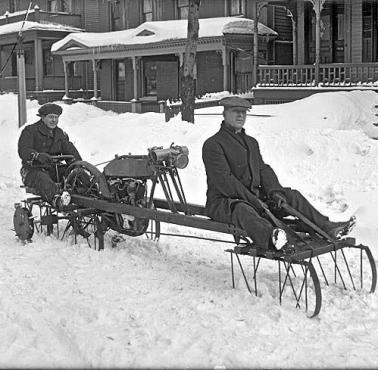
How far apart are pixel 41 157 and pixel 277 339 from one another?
15.9 ft

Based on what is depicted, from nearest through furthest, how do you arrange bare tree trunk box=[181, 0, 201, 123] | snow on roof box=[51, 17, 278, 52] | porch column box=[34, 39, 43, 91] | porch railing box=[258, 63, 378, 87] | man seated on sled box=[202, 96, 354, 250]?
1. man seated on sled box=[202, 96, 354, 250]
2. bare tree trunk box=[181, 0, 201, 123]
3. porch railing box=[258, 63, 378, 87]
4. snow on roof box=[51, 17, 278, 52]
5. porch column box=[34, 39, 43, 91]

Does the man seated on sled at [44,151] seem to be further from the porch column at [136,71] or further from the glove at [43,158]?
the porch column at [136,71]

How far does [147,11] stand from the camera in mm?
30031

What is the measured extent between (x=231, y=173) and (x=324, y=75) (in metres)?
15.2

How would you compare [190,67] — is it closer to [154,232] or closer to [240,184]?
[154,232]

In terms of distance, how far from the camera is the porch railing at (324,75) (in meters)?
20.2

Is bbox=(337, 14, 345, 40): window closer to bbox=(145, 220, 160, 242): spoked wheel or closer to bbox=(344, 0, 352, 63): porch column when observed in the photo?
bbox=(344, 0, 352, 63): porch column

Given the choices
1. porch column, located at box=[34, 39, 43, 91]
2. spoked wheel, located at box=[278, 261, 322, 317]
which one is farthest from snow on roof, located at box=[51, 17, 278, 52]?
spoked wheel, located at box=[278, 261, 322, 317]

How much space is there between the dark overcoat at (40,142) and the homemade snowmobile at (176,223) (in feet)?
0.64

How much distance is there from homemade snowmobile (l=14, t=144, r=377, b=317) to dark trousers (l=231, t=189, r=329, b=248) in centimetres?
10

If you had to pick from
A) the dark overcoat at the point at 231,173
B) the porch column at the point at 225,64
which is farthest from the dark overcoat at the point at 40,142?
the porch column at the point at 225,64

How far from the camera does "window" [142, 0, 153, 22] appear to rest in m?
29.8

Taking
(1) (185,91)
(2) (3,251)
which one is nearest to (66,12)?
(1) (185,91)

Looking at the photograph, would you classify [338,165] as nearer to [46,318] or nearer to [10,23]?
[46,318]
